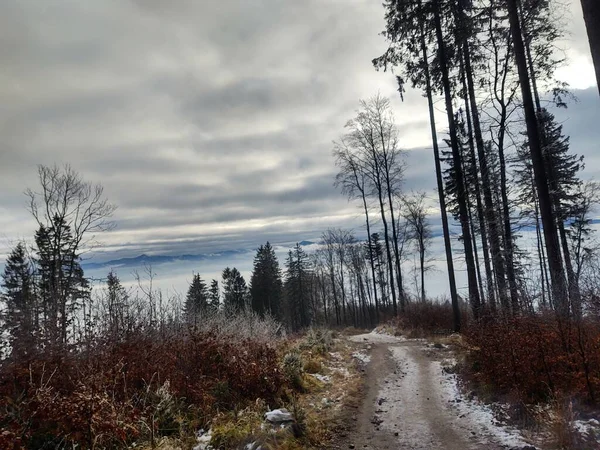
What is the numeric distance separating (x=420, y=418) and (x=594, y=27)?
6.36 meters

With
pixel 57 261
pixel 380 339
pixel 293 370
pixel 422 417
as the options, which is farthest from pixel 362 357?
pixel 57 261

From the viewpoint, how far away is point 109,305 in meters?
9.77

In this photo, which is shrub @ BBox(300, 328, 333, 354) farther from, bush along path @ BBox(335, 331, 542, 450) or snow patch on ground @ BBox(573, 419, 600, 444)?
snow patch on ground @ BBox(573, 419, 600, 444)

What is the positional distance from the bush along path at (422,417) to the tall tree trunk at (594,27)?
494 cm

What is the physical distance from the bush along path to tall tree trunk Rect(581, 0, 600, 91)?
4941 millimetres

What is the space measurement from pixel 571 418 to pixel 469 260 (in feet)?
34.4

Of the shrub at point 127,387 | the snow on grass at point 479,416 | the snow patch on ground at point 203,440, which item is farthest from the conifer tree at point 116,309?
the snow on grass at point 479,416

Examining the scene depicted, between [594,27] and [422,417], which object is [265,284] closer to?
[422,417]

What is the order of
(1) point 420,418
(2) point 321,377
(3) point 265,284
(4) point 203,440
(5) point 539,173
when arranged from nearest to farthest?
(4) point 203,440 < (1) point 420,418 < (5) point 539,173 < (2) point 321,377 < (3) point 265,284

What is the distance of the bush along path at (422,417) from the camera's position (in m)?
5.36

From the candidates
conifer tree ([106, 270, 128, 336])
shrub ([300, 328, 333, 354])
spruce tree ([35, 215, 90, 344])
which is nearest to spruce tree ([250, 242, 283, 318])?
spruce tree ([35, 215, 90, 344])

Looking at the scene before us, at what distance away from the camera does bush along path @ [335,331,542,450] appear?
17.6ft

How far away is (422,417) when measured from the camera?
6492 millimetres

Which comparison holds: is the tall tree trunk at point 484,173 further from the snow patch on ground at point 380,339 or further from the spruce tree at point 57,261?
the spruce tree at point 57,261
